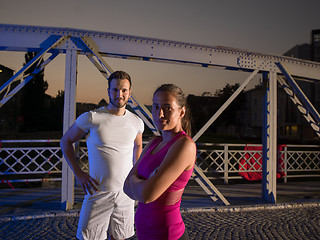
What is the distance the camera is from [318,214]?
20.0ft

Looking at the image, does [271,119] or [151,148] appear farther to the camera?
[271,119]

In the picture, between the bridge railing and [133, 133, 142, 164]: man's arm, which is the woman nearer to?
[133, 133, 142, 164]: man's arm

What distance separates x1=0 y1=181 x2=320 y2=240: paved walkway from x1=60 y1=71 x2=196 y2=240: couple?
2.19 metres

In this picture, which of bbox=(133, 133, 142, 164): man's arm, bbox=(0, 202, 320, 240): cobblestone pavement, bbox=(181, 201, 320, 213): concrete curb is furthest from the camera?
bbox=(181, 201, 320, 213): concrete curb

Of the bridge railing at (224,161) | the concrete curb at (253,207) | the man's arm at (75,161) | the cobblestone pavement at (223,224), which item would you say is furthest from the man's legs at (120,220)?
the concrete curb at (253,207)

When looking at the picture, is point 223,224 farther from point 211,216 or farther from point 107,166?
point 107,166

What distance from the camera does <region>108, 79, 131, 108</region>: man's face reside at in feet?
8.48

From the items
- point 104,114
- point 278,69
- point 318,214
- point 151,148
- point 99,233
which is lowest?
point 318,214

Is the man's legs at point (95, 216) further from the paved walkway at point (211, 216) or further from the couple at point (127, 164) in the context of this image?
the paved walkway at point (211, 216)

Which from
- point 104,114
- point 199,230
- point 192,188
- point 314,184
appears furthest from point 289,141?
point 104,114

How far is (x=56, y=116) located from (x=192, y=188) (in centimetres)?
4928

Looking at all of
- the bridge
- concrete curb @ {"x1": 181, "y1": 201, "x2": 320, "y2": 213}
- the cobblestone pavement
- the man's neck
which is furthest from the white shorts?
concrete curb @ {"x1": 181, "y1": 201, "x2": 320, "y2": 213}

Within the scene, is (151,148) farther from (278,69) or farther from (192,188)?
(192,188)

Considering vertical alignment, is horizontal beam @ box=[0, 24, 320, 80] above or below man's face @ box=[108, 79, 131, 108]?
above
